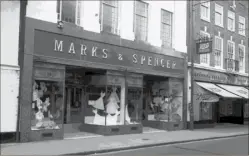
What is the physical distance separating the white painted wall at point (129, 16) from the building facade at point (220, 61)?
83 cm

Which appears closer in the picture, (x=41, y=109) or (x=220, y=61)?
(x=41, y=109)

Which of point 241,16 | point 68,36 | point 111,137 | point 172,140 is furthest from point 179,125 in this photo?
point 241,16

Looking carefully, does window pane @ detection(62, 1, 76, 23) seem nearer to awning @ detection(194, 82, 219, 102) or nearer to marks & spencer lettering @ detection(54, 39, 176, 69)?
marks & spencer lettering @ detection(54, 39, 176, 69)

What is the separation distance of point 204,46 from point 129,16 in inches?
223

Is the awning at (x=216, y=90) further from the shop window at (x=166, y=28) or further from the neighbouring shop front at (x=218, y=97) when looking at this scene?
the shop window at (x=166, y=28)

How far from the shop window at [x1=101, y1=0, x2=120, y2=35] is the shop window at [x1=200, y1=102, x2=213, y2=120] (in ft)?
29.5

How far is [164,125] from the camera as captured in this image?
19.1 meters

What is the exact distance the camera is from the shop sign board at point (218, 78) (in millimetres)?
21422

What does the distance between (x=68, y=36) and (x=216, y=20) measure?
13.8m

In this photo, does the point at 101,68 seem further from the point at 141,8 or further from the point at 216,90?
the point at 216,90

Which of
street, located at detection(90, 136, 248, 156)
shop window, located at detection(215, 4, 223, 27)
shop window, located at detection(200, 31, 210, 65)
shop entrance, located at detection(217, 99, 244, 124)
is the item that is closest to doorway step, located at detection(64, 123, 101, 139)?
street, located at detection(90, 136, 248, 156)

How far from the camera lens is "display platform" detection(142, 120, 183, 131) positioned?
62.5ft

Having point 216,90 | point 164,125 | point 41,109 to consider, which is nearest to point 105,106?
point 41,109

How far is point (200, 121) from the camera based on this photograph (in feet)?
70.6
